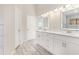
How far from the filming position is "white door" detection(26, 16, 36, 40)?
0.97 m

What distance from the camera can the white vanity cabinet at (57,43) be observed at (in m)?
0.96

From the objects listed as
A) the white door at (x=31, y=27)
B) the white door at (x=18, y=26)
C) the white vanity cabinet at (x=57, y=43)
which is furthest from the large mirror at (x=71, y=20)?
the white door at (x=18, y=26)

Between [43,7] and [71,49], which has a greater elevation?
[43,7]

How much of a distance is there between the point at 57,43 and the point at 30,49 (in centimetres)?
26

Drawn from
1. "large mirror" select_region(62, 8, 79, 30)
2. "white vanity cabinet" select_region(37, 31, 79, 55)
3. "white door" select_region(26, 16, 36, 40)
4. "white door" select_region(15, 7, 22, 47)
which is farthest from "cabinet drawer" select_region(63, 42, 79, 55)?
"white door" select_region(15, 7, 22, 47)

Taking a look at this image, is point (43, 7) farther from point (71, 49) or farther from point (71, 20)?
point (71, 49)

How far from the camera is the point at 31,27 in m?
0.98

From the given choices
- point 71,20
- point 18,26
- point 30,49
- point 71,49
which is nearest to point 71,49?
point 71,49

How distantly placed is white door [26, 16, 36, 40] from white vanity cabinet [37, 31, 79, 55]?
0.18 ft

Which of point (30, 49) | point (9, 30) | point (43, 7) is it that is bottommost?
point (30, 49)

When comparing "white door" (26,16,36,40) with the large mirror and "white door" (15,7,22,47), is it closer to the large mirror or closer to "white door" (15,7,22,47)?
"white door" (15,7,22,47)
